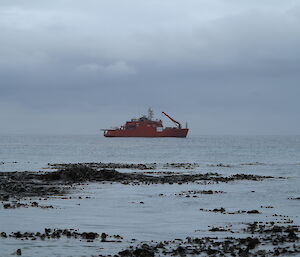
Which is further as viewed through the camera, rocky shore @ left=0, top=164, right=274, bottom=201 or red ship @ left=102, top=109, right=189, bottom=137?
red ship @ left=102, top=109, right=189, bottom=137

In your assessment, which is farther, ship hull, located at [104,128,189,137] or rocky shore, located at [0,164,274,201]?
ship hull, located at [104,128,189,137]

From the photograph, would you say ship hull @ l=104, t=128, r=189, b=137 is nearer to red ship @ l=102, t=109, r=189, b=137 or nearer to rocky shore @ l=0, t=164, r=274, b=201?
red ship @ l=102, t=109, r=189, b=137

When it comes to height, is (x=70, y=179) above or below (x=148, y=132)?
below

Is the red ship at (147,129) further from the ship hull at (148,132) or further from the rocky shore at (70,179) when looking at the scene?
the rocky shore at (70,179)

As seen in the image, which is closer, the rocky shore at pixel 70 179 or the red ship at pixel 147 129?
the rocky shore at pixel 70 179

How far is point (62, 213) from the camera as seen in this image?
941 inches

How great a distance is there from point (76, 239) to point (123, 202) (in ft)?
35.6

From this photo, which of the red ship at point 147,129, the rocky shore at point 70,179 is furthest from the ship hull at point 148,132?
the rocky shore at point 70,179

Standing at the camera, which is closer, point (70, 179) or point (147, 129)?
point (70, 179)

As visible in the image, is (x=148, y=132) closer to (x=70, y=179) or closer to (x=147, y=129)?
(x=147, y=129)

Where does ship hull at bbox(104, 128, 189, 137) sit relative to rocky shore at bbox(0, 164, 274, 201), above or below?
above

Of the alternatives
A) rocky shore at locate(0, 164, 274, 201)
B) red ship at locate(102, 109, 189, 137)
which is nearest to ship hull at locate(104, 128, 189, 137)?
red ship at locate(102, 109, 189, 137)

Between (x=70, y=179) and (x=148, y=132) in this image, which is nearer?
(x=70, y=179)

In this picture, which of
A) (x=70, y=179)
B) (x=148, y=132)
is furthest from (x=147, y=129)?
(x=70, y=179)
